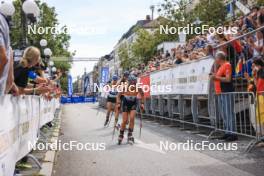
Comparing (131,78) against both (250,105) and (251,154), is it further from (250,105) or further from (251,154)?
(251,154)

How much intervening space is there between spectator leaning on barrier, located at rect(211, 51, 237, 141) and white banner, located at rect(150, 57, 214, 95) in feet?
2.34

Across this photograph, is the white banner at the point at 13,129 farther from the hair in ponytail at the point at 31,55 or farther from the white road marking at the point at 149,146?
the white road marking at the point at 149,146

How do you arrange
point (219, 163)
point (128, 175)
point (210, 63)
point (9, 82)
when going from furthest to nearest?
point (210, 63) < point (219, 163) < point (128, 175) < point (9, 82)

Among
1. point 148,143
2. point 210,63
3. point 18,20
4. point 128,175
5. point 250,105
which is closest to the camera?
point 128,175

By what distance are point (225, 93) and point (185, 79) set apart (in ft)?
10.7

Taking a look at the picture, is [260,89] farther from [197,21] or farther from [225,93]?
[197,21]

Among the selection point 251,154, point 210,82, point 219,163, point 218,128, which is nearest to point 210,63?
point 210,82

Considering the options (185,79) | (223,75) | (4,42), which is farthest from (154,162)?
(185,79)

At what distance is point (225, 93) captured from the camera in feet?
33.9

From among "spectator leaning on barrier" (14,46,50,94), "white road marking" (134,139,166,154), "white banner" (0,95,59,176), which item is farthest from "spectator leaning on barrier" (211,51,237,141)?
"white banner" (0,95,59,176)

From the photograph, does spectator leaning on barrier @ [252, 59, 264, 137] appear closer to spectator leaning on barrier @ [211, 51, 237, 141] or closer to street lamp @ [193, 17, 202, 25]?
spectator leaning on barrier @ [211, 51, 237, 141]

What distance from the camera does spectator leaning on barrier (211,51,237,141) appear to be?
33.2 feet

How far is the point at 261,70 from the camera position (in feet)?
31.6

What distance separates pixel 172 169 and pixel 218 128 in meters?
3.90
